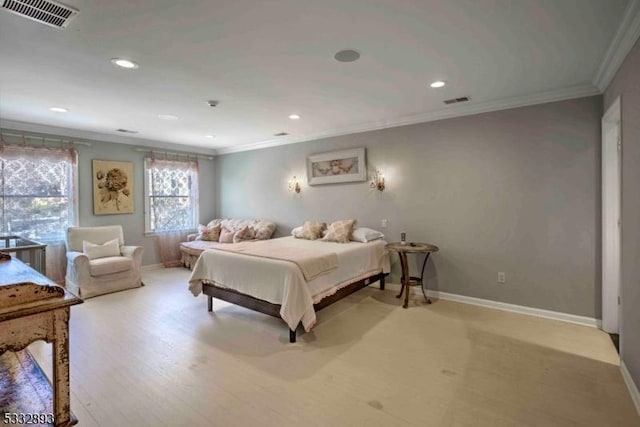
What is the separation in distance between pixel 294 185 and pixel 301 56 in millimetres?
3266

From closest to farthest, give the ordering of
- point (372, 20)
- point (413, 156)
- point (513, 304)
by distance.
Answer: point (372, 20), point (513, 304), point (413, 156)

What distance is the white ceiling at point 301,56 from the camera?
6.42 feet

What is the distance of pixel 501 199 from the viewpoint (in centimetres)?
374

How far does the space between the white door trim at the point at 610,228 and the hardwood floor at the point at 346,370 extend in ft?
0.85

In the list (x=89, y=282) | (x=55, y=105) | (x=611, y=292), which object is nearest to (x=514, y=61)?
(x=611, y=292)

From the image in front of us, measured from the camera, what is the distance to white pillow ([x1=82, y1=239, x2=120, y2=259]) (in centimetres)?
464

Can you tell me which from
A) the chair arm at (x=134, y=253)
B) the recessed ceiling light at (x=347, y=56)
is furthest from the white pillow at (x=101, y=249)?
the recessed ceiling light at (x=347, y=56)

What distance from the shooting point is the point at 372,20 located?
204 cm

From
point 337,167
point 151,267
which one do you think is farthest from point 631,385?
point 151,267

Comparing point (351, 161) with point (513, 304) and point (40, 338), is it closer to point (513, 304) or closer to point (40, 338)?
point (513, 304)

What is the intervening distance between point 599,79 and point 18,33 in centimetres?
483

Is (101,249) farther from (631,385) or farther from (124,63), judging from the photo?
(631,385)

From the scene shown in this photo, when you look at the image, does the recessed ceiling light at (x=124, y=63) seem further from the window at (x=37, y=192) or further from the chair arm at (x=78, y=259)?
the window at (x=37, y=192)

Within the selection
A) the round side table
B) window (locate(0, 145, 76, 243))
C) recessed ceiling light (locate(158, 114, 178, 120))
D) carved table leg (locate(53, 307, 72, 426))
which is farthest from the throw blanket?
window (locate(0, 145, 76, 243))
